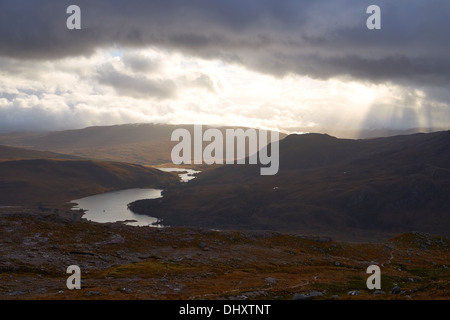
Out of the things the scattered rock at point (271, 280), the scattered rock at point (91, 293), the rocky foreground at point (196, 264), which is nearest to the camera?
the scattered rock at point (91, 293)

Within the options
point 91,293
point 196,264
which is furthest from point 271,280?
point 91,293

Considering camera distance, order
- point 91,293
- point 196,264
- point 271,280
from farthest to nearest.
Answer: point 196,264
point 271,280
point 91,293

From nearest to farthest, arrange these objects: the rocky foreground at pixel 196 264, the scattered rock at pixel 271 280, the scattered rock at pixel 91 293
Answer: the scattered rock at pixel 91 293
the rocky foreground at pixel 196 264
the scattered rock at pixel 271 280

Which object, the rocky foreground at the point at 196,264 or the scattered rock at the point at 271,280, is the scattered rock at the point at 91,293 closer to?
the rocky foreground at the point at 196,264

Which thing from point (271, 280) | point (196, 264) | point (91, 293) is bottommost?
point (196, 264)

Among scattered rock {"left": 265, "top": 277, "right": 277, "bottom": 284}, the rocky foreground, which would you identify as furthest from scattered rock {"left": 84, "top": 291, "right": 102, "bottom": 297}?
Answer: scattered rock {"left": 265, "top": 277, "right": 277, "bottom": 284}

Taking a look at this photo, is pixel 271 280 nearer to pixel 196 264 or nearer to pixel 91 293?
pixel 196 264

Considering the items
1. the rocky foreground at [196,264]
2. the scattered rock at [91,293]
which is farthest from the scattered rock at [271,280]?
Answer: the scattered rock at [91,293]

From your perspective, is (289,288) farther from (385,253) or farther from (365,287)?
(385,253)

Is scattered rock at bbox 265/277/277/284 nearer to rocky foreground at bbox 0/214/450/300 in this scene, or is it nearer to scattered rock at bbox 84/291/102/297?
rocky foreground at bbox 0/214/450/300
